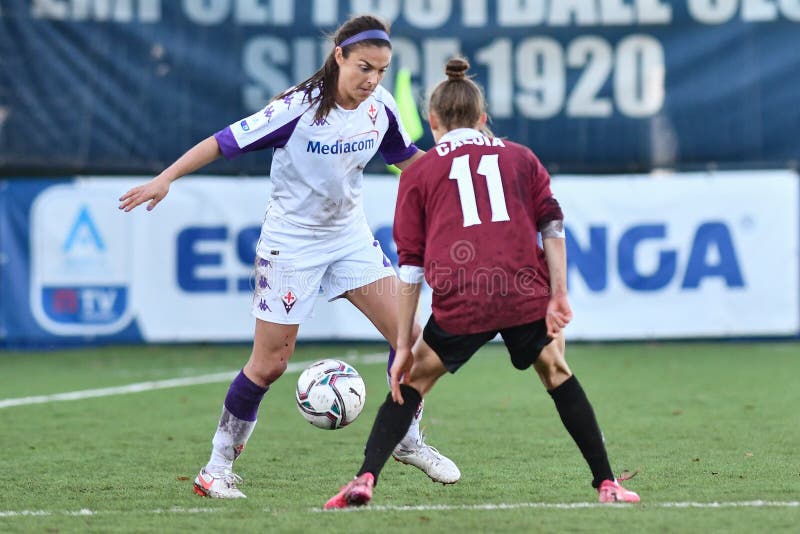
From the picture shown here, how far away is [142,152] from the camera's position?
12867mm

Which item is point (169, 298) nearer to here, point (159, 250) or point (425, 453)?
point (159, 250)

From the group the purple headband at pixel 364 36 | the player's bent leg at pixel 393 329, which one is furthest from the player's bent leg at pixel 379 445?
the purple headband at pixel 364 36

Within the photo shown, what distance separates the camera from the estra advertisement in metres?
12.7

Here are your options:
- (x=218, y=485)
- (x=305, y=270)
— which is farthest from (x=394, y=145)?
(x=218, y=485)

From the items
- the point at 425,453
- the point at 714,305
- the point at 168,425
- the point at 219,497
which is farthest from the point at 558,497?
the point at 714,305

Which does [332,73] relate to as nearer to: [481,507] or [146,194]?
[146,194]

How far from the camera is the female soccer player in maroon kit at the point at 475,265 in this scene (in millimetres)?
4906

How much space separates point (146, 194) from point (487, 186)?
4.82 ft

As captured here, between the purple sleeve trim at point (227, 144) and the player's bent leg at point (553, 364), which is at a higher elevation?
the purple sleeve trim at point (227, 144)

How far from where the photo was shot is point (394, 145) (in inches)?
243

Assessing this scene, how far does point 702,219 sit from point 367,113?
7480 millimetres

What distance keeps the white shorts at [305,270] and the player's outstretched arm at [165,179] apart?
54 centimetres

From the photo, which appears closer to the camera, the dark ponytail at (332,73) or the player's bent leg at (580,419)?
the player's bent leg at (580,419)

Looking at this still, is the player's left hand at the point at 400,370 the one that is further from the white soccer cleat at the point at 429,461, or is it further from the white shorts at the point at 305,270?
the white shorts at the point at 305,270
